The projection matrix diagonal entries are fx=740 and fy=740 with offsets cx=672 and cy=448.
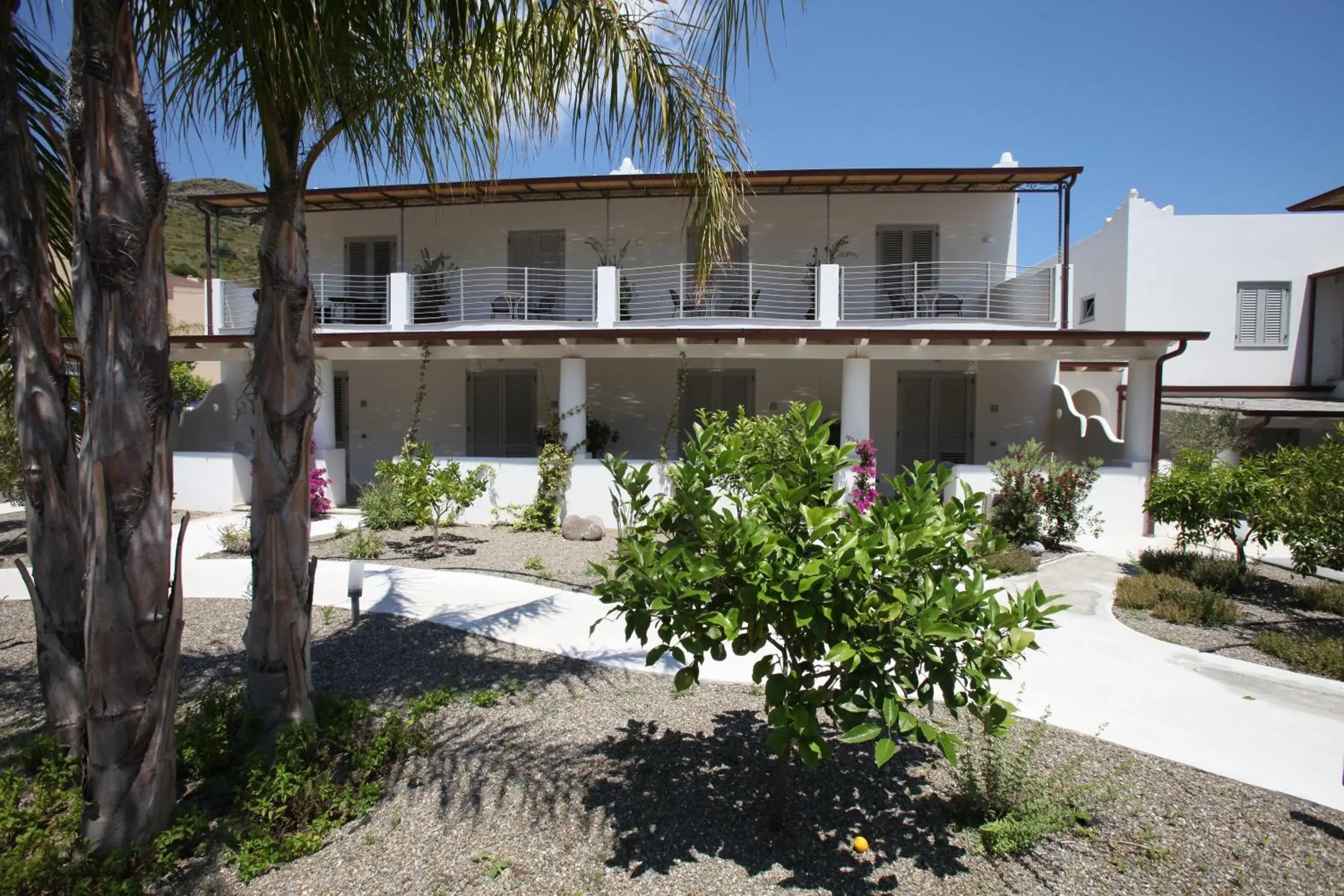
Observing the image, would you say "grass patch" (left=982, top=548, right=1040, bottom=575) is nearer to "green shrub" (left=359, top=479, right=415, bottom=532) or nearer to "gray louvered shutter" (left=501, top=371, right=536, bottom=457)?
"green shrub" (left=359, top=479, right=415, bottom=532)

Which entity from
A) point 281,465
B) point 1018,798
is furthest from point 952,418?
point 281,465

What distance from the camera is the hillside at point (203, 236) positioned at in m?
4.55

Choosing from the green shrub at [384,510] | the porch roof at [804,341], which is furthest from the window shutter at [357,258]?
the green shrub at [384,510]

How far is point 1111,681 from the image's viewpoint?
5691 mm

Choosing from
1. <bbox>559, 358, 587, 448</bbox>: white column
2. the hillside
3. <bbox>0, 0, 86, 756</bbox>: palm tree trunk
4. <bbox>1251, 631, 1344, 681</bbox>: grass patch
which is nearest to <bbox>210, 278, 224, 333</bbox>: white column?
the hillside

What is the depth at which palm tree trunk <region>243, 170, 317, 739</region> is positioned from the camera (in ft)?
12.3

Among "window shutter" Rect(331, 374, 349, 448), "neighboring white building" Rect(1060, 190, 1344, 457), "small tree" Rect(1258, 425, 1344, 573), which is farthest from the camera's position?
"neighboring white building" Rect(1060, 190, 1344, 457)

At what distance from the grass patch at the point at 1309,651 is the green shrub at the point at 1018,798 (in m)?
3.45

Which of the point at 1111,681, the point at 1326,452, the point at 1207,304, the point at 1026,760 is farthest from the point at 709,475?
the point at 1207,304

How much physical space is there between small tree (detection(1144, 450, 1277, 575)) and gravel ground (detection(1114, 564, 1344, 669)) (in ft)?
2.25

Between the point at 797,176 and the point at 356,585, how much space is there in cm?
1085

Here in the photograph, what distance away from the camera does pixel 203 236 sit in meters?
29.4

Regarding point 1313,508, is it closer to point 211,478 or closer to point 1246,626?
point 1246,626

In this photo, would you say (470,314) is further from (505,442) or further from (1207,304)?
(1207,304)
